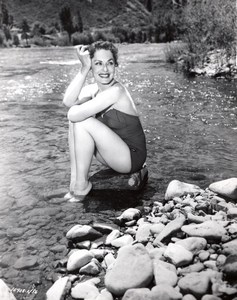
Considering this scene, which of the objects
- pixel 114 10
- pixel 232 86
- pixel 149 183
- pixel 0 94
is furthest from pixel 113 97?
pixel 114 10

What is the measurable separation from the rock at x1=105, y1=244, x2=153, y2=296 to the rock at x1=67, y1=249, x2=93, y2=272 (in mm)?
247

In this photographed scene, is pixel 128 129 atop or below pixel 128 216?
atop

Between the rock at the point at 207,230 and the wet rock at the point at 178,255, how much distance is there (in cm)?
23

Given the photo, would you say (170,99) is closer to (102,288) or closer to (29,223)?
(29,223)

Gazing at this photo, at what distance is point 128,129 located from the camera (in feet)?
11.4

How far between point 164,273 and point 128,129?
5.37 ft

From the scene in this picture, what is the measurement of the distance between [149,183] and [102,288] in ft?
5.88

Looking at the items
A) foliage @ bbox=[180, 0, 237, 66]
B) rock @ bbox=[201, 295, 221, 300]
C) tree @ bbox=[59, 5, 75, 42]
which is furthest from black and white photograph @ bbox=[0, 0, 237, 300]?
tree @ bbox=[59, 5, 75, 42]

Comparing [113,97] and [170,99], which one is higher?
[113,97]

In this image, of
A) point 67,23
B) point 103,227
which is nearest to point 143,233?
point 103,227

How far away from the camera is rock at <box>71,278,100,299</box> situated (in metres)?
2.15

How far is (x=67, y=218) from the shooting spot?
322 cm

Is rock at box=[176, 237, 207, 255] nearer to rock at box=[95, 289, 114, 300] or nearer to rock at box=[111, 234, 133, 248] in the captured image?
rock at box=[111, 234, 133, 248]

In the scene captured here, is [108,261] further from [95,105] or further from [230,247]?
[95,105]
